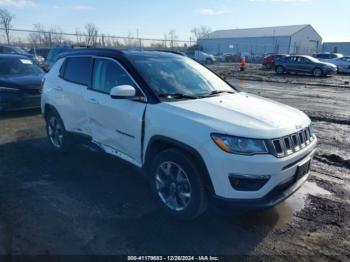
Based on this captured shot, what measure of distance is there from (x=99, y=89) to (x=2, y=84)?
5353 millimetres

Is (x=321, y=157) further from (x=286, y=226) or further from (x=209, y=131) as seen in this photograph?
(x=209, y=131)

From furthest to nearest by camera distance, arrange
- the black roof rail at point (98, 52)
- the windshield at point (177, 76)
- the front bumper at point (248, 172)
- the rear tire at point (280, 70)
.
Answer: the rear tire at point (280, 70) → the black roof rail at point (98, 52) → the windshield at point (177, 76) → the front bumper at point (248, 172)

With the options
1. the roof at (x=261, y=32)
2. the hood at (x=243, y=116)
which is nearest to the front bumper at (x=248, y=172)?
the hood at (x=243, y=116)

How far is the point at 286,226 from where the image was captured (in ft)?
11.7

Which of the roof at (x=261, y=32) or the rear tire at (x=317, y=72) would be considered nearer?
the rear tire at (x=317, y=72)

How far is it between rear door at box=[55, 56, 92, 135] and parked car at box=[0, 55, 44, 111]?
3604 millimetres

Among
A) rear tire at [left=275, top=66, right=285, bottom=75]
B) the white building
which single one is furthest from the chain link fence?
the white building

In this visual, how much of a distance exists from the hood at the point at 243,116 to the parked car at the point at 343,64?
27804 mm

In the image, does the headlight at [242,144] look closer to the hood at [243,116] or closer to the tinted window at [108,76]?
the hood at [243,116]

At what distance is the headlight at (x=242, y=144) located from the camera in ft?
9.70

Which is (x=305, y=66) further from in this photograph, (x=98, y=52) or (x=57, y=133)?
(x=98, y=52)

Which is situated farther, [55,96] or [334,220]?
[55,96]

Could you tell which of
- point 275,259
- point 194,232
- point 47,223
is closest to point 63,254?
point 47,223

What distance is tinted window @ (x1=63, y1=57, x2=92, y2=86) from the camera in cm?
483
